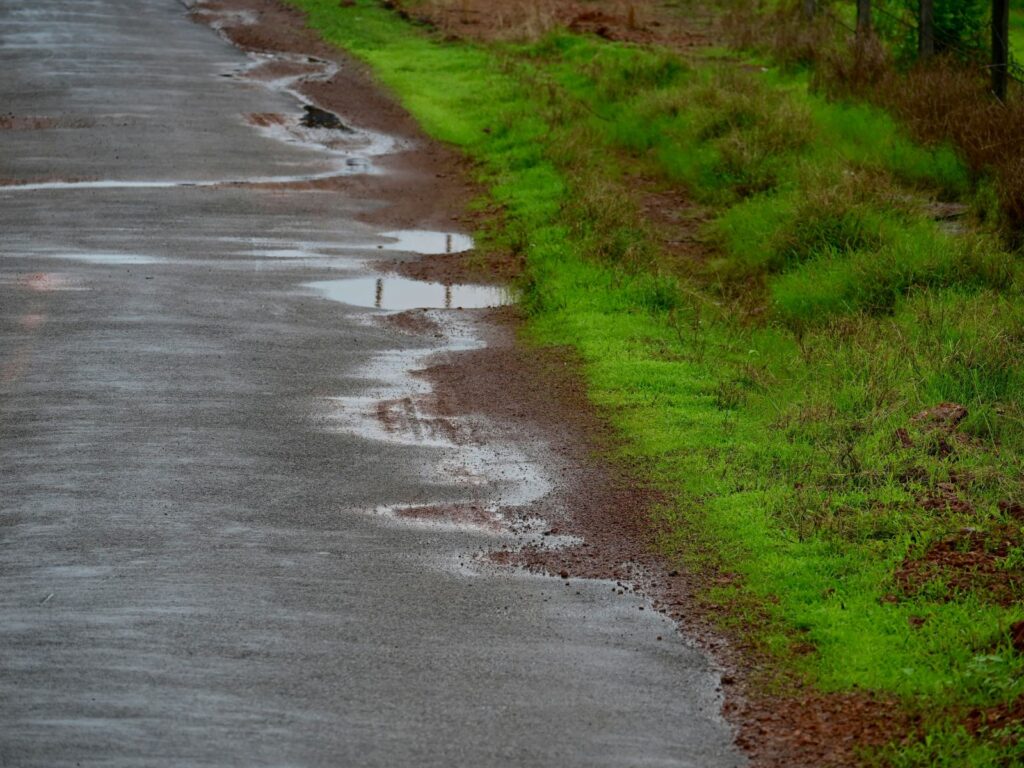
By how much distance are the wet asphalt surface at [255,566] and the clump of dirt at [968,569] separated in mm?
1392

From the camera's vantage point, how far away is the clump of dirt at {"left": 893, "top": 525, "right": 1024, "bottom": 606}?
25.4ft

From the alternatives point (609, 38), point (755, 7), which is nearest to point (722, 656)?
point (609, 38)

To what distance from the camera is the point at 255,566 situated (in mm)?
8219

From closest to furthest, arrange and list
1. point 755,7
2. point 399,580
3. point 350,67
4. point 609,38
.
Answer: point 399,580, point 350,67, point 609,38, point 755,7

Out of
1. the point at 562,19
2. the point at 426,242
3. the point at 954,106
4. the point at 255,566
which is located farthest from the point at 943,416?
the point at 562,19

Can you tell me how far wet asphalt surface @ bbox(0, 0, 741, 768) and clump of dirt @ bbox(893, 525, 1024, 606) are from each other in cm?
139

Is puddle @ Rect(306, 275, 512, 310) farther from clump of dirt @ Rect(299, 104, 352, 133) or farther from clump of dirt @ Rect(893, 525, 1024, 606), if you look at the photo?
clump of dirt @ Rect(299, 104, 352, 133)

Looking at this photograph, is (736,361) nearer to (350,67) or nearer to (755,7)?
(350,67)

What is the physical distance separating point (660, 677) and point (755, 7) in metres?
29.2

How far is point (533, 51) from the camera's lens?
1192 inches

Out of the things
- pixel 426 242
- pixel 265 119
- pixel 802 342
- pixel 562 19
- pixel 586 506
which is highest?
pixel 562 19

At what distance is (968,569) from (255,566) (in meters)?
3.82

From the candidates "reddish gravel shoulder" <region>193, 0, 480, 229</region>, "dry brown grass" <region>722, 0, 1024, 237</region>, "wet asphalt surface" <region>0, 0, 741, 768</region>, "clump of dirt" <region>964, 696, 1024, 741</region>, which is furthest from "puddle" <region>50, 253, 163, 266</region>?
"clump of dirt" <region>964, 696, 1024, 741</region>

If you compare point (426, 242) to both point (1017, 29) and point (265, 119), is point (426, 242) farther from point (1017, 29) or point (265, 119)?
point (1017, 29)
